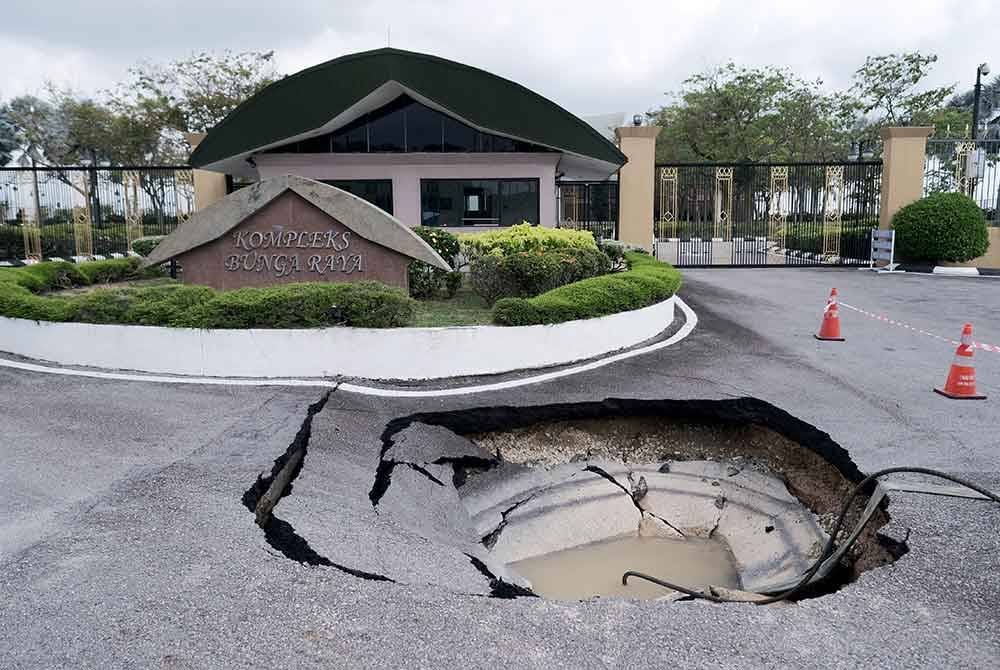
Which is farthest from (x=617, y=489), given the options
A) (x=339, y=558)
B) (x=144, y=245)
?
(x=144, y=245)

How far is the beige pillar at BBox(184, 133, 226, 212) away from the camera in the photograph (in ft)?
67.3

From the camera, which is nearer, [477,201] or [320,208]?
[320,208]

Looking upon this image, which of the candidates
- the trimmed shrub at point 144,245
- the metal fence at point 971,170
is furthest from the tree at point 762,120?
the trimmed shrub at point 144,245

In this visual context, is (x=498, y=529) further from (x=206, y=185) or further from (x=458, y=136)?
(x=206, y=185)

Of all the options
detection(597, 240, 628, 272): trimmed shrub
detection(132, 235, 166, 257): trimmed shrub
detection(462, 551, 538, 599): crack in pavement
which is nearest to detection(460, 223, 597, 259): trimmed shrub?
detection(597, 240, 628, 272): trimmed shrub

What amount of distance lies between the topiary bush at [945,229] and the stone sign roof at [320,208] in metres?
15.4

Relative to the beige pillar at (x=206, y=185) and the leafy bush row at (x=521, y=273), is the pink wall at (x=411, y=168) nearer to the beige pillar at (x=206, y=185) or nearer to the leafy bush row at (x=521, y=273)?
the beige pillar at (x=206, y=185)

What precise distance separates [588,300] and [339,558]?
5.80 meters

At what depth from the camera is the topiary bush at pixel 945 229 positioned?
19359mm

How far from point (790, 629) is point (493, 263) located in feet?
25.7

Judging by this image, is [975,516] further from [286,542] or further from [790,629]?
[286,542]

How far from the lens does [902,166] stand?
2036 cm

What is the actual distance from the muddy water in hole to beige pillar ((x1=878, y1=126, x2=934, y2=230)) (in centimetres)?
1685

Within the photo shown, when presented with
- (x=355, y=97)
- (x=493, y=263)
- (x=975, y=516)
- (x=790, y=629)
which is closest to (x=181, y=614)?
(x=790, y=629)
